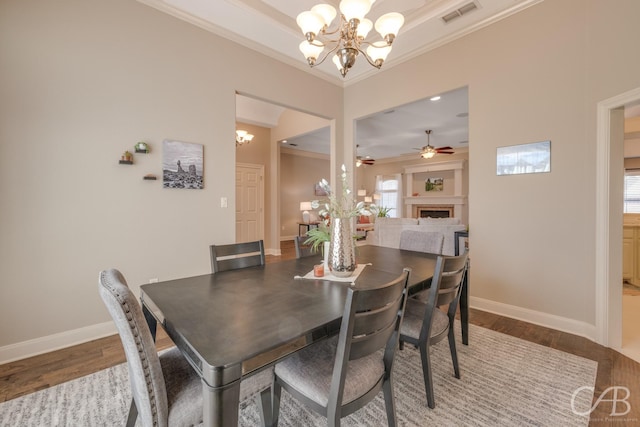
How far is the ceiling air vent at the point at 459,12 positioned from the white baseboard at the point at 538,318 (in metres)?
3.06

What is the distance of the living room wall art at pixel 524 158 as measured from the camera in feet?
8.70

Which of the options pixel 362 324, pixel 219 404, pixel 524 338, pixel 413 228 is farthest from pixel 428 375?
pixel 413 228

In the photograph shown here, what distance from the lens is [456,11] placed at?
283 centimetres

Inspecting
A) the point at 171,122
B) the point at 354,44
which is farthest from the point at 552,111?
the point at 171,122

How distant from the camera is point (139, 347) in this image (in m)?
0.92

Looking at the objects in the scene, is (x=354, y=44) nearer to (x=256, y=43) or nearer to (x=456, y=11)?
(x=456, y=11)

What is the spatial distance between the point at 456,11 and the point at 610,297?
299 centimetres

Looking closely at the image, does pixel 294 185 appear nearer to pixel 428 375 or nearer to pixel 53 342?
pixel 53 342

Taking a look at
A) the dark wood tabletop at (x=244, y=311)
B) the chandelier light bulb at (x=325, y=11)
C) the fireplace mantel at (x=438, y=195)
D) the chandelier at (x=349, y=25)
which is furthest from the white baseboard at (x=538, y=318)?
the fireplace mantel at (x=438, y=195)

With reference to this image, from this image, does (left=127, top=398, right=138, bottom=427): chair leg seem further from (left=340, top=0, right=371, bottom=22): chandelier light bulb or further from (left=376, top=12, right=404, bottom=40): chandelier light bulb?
(left=376, top=12, right=404, bottom=40): chandelier light bulb

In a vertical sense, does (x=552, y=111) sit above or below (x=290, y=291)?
above

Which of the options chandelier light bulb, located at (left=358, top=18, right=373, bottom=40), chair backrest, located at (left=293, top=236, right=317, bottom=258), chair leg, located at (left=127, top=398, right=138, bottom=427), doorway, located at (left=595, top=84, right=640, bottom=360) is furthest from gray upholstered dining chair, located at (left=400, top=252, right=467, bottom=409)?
chandelier light bulb, located at (left=358, top=18, right=373, bottom=40)

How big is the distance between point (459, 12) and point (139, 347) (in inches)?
149

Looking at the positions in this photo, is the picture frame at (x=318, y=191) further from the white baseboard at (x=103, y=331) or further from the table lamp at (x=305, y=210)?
the white baseboard at (x=103, y=331)
